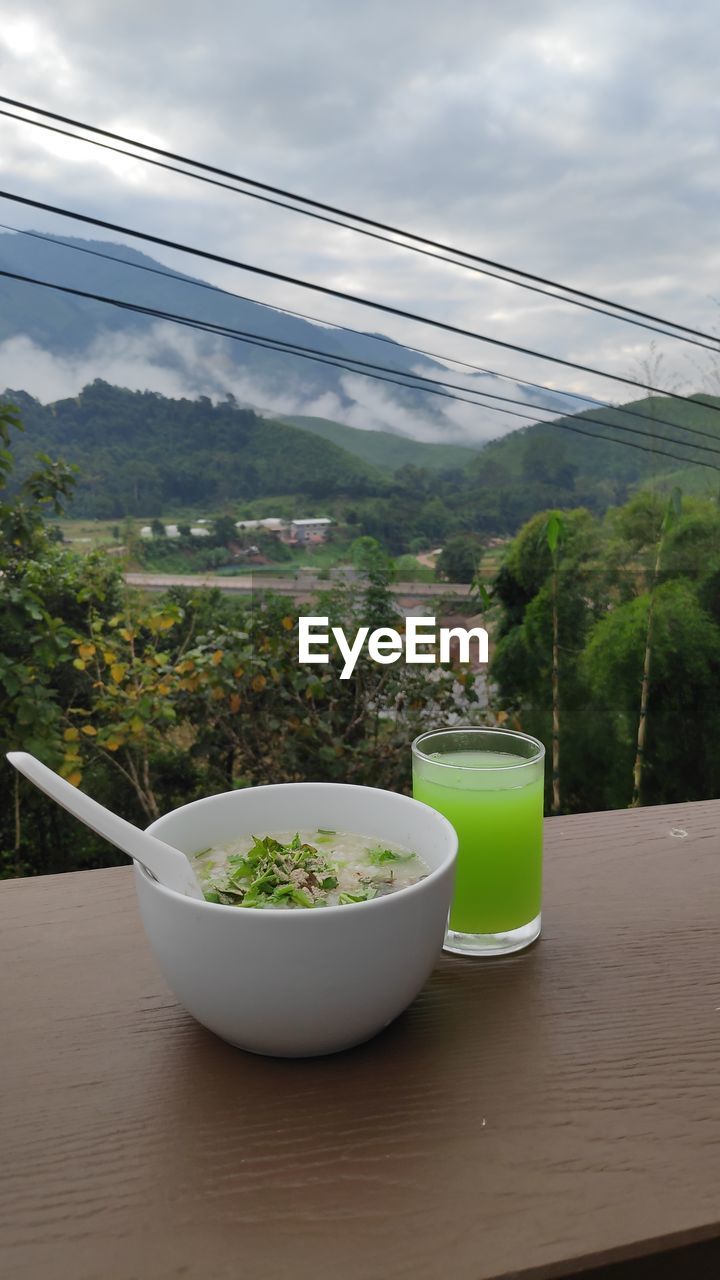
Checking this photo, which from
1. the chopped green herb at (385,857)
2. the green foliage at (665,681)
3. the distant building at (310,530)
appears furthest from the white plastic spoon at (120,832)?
the green foliage at (665,681)

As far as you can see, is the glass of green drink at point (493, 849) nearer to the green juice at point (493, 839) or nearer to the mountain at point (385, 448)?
the green juice at point (493, 839)

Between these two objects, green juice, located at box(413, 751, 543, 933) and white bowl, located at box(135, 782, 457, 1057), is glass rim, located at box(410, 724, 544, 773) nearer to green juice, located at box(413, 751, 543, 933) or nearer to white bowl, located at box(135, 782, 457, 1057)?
green juice, located at box(413, 751, 543, 933)

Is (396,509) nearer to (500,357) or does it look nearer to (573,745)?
(500,357)

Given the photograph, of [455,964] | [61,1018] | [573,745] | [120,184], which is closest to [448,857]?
[455,964]

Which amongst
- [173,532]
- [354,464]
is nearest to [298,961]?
[173,532]

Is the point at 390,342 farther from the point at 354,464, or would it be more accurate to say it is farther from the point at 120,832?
the point at 120,832

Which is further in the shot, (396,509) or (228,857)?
(396,509)
